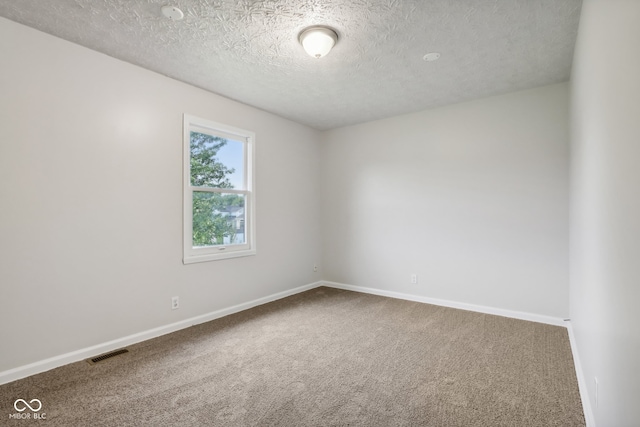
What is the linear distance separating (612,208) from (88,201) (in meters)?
3.47

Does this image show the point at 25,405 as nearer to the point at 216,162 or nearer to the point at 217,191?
the point at 217,191

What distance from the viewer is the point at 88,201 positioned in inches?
104

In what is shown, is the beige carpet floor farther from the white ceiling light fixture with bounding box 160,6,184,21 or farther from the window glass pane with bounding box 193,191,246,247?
the white ceiling light fixture with bounding box 160,6,184,21

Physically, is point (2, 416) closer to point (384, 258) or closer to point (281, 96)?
point (281, 96)

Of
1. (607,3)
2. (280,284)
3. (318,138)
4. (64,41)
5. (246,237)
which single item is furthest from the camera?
(318,138)

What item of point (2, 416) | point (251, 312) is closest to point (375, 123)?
point (251, 312)

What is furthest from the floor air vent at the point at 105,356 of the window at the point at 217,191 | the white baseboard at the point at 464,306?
the white baseboard at the point at 464,306

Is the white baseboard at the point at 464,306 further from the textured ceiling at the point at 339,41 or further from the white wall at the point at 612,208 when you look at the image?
the textured ceiling at the point at 339,41

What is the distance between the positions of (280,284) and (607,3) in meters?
4.12

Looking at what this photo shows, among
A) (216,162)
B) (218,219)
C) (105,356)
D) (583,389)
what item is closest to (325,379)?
(583,389)

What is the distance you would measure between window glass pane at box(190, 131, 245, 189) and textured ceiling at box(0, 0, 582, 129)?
571 mm

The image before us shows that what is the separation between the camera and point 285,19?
7.34ft

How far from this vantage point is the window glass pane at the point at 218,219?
3.50 meters

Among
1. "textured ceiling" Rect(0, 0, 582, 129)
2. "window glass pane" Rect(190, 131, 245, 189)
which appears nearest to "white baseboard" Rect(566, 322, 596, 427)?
"textured ceiling" Rect(0, 0, 582, 129)
